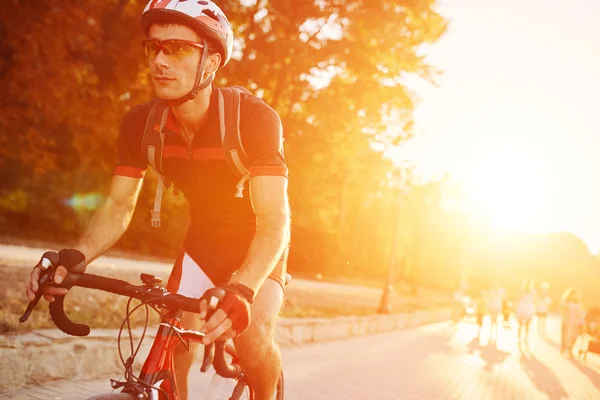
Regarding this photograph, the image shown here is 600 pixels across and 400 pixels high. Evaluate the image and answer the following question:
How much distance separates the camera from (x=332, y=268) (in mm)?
38906

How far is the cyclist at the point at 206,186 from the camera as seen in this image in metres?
2.62

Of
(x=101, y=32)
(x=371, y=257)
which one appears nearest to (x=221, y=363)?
(x=101, y=32)

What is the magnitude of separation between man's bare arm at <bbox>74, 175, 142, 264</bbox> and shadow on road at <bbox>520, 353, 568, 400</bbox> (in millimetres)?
8350

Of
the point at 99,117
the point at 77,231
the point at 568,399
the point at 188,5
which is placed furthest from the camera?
the point at 77,231

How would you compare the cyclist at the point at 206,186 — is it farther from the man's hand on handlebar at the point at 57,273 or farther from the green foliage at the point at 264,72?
the green foliage at the point at 264,72

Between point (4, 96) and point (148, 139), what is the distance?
26.8ft

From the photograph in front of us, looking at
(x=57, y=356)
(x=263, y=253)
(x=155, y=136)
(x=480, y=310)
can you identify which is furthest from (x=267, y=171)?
(x=480, y=310)

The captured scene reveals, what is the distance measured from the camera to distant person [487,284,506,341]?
764 inches

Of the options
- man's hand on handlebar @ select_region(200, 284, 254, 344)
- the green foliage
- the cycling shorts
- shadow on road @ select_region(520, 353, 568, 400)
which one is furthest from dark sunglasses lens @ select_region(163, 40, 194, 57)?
A: shadow on road @ select_region(520, 353, 568, 400)

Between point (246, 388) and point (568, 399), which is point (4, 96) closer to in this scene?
point (246, 388)

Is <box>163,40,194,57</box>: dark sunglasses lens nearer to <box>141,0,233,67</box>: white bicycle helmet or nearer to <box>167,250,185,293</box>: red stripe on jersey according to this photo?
<box>141,0,233,67</box>: white bicycle helmet

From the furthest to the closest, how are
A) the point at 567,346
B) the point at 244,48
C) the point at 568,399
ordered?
1. the point at 567,346
2. the point at 244,48
3. the point at 568,399

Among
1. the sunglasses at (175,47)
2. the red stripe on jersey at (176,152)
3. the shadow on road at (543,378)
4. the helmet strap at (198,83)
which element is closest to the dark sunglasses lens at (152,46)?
the sunglasses at (175,47)

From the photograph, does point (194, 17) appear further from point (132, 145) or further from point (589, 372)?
point (589, 372)
